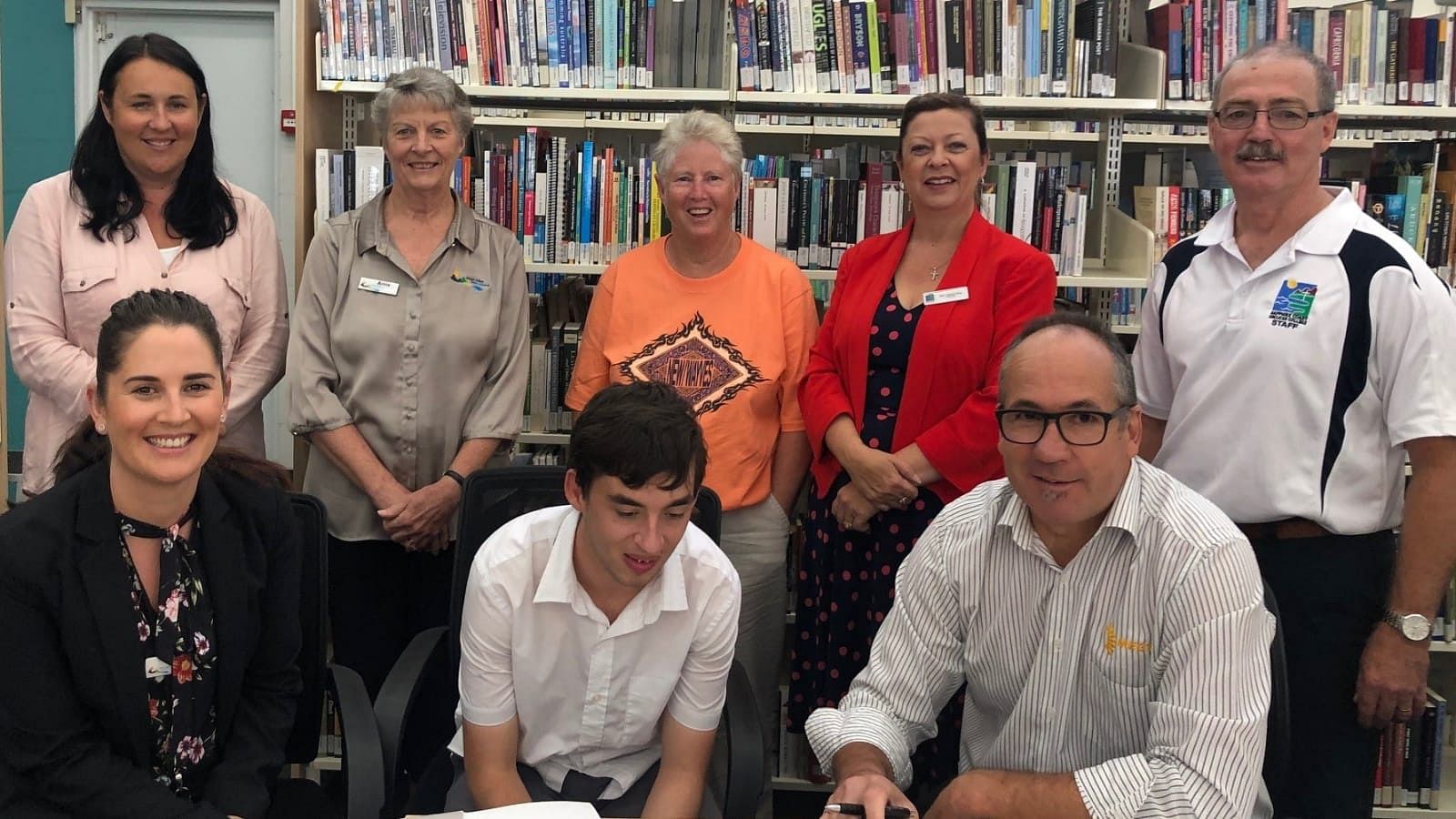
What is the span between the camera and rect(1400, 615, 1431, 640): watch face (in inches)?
86.2

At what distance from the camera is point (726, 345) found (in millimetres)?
2822

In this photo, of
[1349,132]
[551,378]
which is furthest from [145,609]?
[1349,132]

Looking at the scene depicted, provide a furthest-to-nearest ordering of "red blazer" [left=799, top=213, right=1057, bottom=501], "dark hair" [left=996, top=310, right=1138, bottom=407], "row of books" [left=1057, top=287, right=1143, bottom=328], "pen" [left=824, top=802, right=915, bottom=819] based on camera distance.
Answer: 1. "row of books" [left=1057, top=287, right=1143, bottom=328]
2. "red blazer" [left=799, top=213, right=1057, bottom=501]
3. "dark hair" [left=996, top=310, right=1138, bottom=407]
4. "pen" [left=824, top=802, right=915, bottom=819]

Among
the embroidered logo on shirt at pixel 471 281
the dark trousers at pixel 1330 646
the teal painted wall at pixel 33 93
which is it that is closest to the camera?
the dark trousers at pixel 1330 646

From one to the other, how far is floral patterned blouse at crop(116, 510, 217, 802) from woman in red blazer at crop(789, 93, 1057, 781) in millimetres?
1352

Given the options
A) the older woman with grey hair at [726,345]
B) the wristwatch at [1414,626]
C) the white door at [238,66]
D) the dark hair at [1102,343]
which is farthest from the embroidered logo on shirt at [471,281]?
the white door at [238,66]

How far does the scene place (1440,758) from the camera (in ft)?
11.7

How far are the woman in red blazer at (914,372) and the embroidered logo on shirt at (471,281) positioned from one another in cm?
78

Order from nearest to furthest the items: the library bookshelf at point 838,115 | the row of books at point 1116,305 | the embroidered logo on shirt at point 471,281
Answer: the embroidered logo on shirt at point 471,281 → the library bookshelf at point 838,115 → the row of books at point 1116,305

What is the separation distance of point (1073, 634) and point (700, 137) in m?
1.52

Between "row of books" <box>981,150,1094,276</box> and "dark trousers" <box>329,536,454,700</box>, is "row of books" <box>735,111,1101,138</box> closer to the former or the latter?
"row of books" <box>981,150,1094,276</box>

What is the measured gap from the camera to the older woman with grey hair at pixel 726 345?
9.20 feet

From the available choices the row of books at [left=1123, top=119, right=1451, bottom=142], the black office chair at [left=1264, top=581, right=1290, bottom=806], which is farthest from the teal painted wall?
the black office chair at [left=1264, top=581, right=1290, bottom=806]

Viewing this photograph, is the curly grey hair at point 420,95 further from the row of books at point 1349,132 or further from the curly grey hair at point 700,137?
the row of books at point 1349,132
